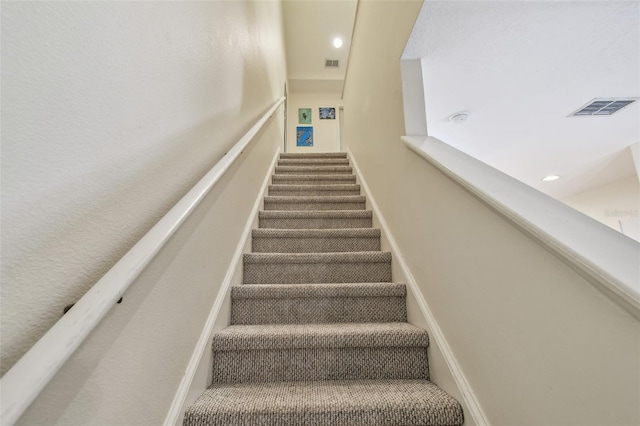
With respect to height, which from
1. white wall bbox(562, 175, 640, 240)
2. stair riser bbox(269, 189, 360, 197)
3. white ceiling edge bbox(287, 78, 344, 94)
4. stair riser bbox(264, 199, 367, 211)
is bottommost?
stair riser bbox(264, 199, 367, 211)

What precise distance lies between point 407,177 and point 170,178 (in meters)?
1.05

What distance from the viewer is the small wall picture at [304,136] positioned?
546 centimetres

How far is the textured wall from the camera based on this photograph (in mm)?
371

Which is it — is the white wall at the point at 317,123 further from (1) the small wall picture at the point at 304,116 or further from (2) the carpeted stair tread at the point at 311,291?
(2) the carpeted stair tread at the point at 311,291

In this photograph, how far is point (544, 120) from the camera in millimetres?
2172

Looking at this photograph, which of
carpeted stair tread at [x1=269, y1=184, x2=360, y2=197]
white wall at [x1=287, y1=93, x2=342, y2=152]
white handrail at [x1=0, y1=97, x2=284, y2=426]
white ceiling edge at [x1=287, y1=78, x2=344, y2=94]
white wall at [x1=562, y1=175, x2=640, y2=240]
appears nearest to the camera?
white handrail at [x1=0, y1=97, x2=284, y2=426]

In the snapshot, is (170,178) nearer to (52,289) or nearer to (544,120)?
(52,289)

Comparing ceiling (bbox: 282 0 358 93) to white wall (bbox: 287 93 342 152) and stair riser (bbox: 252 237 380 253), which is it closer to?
white wall (bbox: 287 93 342 152)

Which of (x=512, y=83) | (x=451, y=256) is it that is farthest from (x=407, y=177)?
(x=512, y=83)

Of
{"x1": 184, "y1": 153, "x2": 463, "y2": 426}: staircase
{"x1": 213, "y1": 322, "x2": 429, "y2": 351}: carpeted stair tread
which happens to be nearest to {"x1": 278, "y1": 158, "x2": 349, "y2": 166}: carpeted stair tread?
{"x1": 184, "y1": 153, "x2": 463, "y2": 426}: staircase

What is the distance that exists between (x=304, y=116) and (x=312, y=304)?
4.98 meters

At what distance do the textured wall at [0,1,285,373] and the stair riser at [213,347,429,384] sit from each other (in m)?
0.65

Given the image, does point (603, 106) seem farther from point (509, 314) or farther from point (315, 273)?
point (315, 273)

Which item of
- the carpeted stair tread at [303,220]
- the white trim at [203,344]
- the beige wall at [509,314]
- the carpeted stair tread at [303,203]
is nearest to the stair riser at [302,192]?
the carpeted stair tread at [303,203]
